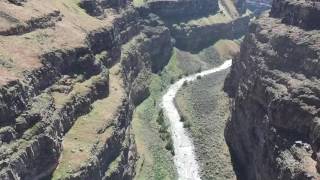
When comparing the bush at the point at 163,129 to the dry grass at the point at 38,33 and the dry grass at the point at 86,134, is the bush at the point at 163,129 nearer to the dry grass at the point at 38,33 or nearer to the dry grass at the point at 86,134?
the dry grass at the point at 86,134

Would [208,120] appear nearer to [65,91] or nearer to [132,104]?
[132,104]

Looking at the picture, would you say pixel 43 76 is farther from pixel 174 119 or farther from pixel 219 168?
pixel 174 119

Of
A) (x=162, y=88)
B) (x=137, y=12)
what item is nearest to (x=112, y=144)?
(x=162, y=88)

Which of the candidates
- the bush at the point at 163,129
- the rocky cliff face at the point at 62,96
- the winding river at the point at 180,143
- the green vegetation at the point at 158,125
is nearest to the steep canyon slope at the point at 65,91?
the rocky cliff face at the point at 62,96

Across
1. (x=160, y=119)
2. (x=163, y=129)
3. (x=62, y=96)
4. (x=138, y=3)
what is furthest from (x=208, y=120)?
(x=138, y=3)

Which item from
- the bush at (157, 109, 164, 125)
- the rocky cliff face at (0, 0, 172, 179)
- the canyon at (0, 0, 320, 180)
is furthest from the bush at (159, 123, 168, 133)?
the rocky cliff face at (0, 0, 172, 179)

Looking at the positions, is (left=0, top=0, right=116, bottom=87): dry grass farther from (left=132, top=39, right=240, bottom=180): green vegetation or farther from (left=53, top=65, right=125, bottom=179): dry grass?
(left=132, top=39, right=240, bottom=180): green vegetation
